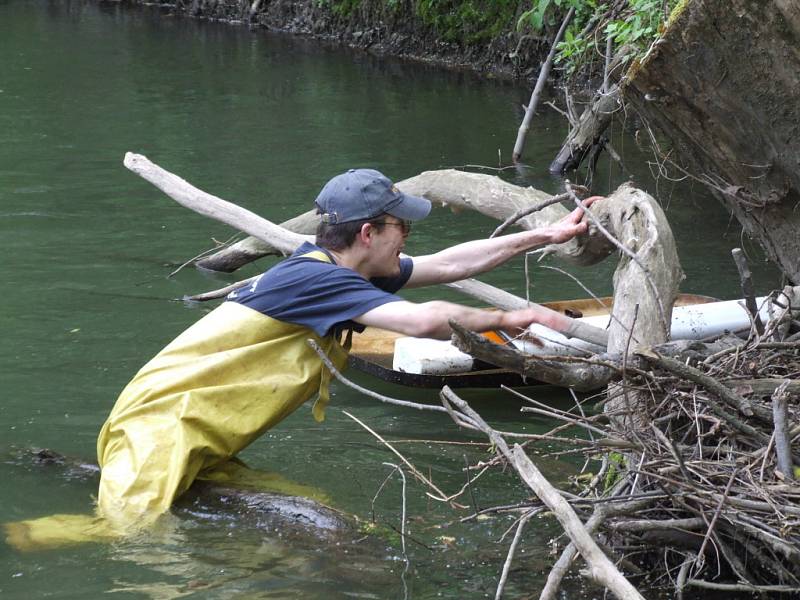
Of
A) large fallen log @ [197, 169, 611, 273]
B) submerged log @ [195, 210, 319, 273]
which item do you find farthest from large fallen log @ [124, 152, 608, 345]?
submerged log @ [195, 210, 319, 273]

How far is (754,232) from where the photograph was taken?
6.27m

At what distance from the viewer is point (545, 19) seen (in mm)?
13188

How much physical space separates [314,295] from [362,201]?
1.48ft

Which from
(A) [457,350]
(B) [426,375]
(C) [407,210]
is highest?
(C) [407,210]

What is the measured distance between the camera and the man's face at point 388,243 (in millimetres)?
5027

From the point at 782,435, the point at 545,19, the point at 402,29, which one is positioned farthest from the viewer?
the point at 402,29

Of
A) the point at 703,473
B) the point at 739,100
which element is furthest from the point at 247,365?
the point at 739,100

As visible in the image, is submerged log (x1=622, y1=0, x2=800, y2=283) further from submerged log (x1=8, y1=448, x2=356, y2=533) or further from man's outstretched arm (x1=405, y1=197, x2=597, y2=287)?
submerged log (x1=8, y1=448, x2=356, y2=533)

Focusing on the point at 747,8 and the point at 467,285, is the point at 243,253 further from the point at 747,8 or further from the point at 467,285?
the point at 747,8

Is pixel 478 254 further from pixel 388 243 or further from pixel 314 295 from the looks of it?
pixel 314 295

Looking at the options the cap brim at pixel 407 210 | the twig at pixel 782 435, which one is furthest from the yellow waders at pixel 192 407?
the twig at pixel 782 435

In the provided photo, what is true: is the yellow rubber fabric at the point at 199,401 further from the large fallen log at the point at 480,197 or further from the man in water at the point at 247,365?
the large fallen log at the point at 480,197

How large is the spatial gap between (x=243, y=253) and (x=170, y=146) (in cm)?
571

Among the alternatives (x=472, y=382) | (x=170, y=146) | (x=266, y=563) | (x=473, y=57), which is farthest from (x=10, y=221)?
(x=473, y=57)
